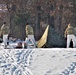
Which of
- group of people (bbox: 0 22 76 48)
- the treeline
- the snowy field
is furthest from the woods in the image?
the snowy field

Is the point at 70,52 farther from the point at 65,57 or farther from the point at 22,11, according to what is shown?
the point at 22,11

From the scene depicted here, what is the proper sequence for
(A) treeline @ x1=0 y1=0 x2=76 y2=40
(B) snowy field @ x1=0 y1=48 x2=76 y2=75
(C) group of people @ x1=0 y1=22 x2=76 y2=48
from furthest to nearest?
(A) treeline @ x1=0 y1=0 x2=76 y2=40, (C) group of people @ x1=0 y1=22 x2=76 y2=48, (B) snowy field @ x1=0 y1=48 x2=76 y2=75

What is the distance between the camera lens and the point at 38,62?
128 inches

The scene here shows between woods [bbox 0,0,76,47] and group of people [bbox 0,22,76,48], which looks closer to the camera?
group of people [bbox 0,22,76,48]

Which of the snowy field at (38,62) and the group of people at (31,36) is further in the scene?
the group of people at (31,36)

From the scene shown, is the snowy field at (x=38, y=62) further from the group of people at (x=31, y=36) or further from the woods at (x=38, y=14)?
the woods at (x=38, y=14)

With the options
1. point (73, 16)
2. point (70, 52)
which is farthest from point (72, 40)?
point (73, 16)

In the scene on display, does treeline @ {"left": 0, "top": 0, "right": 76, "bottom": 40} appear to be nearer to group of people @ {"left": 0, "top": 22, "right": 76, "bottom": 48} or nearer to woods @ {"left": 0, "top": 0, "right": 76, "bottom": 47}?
woods @ {"left": 0, "top": 0, "right": 76, "bottom": 47}

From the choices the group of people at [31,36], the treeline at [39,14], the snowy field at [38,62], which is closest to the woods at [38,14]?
the treeline at [39,14]

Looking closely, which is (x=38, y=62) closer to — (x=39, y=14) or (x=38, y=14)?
(x=38, y=14)

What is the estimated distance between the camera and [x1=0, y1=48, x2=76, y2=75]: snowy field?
3.12m

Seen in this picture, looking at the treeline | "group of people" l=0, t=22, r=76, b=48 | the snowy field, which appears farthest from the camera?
the treeline

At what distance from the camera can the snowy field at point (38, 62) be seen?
3.12 meters

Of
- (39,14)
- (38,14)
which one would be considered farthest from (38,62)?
(39,14)
